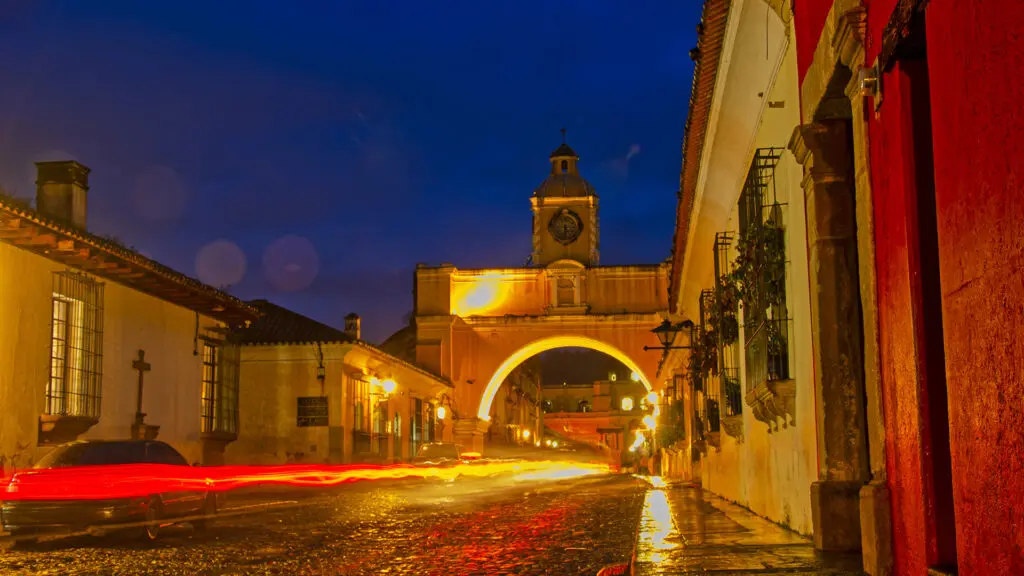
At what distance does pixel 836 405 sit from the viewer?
7.27m

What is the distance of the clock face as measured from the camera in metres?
51.2

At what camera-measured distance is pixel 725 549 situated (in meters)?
7.48

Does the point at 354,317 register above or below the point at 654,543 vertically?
above

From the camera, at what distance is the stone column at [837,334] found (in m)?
7.21

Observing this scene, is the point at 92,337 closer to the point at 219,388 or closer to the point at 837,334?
the point at 219,388

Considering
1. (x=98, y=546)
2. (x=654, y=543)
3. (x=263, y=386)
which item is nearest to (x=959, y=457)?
(x=654, y=543)

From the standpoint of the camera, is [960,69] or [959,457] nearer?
[960,69]

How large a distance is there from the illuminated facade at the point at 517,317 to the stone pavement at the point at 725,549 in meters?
36.4

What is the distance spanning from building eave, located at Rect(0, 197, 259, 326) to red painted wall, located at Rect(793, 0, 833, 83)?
10926 mm

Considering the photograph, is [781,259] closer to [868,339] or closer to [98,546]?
[868,339]

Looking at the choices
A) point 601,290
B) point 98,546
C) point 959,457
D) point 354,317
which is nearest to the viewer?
point 959,457

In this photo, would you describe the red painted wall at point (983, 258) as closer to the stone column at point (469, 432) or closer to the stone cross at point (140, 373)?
the stone cross at point (140, 373)

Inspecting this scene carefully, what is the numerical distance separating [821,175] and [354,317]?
112 ft

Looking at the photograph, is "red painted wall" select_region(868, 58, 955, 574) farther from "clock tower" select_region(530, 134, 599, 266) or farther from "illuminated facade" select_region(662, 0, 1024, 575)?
"clock tower" select_region(530, 134, 599, 266)
